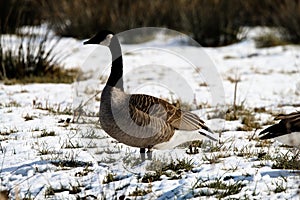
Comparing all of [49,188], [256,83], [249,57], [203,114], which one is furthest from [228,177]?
[249,57]

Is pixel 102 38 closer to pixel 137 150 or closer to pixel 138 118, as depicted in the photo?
pixel 138 118

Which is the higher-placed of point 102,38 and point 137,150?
point 102,38

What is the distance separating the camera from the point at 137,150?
535 centimetres

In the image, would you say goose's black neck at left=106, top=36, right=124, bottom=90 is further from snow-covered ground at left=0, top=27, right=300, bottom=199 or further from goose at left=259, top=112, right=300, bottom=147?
goose at left=259, top=112, right=300, bottom=147

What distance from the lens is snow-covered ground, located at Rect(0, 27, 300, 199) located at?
418cm

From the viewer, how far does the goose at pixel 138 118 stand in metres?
4.43

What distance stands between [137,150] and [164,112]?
0.77m

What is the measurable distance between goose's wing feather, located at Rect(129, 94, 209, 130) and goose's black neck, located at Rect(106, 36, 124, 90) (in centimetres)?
21

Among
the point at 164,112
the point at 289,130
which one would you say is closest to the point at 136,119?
the point at 164,112

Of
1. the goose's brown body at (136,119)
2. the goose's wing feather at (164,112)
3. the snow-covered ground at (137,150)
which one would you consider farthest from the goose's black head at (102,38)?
the snow-covered ground at (137,150)

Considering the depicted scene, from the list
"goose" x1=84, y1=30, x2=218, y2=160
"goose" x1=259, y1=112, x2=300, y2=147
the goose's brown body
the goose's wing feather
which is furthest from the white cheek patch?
"goose" x1=259, y1=112, x2=300, y2=147

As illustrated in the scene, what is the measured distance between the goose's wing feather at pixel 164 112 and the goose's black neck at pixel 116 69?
0.21 meters

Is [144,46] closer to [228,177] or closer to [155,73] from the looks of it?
[155,73]

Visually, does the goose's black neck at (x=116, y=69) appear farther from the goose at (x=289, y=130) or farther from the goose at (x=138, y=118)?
the goose at (x=289, y=130)
